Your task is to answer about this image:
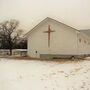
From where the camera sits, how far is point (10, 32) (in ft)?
167

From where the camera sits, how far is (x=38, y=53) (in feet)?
94.1

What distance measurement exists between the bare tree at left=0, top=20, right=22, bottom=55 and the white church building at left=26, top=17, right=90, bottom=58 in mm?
20383

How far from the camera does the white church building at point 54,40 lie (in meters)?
26.3

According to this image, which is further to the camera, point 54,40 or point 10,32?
point 10,32

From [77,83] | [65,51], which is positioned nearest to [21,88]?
[77,83]

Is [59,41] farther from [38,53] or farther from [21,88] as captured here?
[21,88]

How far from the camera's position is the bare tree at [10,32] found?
50125 millimetres

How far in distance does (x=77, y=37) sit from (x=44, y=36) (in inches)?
168

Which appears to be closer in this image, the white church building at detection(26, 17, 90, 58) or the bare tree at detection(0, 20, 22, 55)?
the white church building at detection(26, 17, 90, 58)

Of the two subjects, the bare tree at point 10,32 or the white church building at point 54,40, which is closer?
the white church building at point 54,40

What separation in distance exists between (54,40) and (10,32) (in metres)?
25.1

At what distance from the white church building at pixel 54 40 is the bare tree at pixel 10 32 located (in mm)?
20383

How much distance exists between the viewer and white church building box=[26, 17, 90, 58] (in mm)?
26281

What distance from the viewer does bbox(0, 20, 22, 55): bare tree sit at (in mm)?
50125
